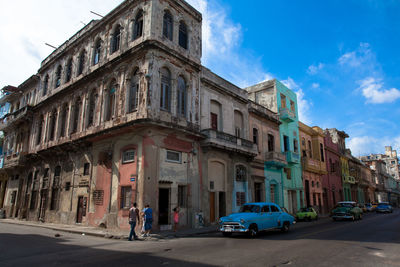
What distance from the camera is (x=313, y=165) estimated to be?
109ft

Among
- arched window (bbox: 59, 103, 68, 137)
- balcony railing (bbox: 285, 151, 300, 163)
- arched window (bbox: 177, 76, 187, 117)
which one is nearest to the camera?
arched window (bbox: 177, 76, 187, 117)

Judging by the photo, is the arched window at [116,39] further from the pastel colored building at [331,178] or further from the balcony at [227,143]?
Answer: the pastel colored building at [331,178]

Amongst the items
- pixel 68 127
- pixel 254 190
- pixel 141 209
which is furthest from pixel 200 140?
pixel 68 127

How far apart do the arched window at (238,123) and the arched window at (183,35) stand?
7.59 metres

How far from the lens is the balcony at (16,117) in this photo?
28469 mm

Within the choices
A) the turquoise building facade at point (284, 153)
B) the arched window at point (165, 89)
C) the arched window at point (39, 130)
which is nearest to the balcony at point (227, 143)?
the arched window at point (165, 89)

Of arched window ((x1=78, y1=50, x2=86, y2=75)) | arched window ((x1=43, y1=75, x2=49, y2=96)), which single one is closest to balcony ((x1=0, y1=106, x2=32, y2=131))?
arched window ((x1=43, y1=75, x2=49, y2=96))

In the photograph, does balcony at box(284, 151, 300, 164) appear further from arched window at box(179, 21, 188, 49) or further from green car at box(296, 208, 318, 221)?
arched window at box(179, 21, 188, 49)

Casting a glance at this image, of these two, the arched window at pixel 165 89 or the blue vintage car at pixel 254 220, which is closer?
the blue vintage car at pixel 254 220

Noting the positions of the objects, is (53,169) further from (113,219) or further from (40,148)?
(113,219)

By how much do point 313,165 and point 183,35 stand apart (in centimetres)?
2303

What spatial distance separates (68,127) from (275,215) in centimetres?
1758

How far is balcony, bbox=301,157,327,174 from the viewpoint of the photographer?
3179 centimetres

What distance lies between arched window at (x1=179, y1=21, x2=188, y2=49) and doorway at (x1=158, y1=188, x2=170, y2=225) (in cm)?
1050
